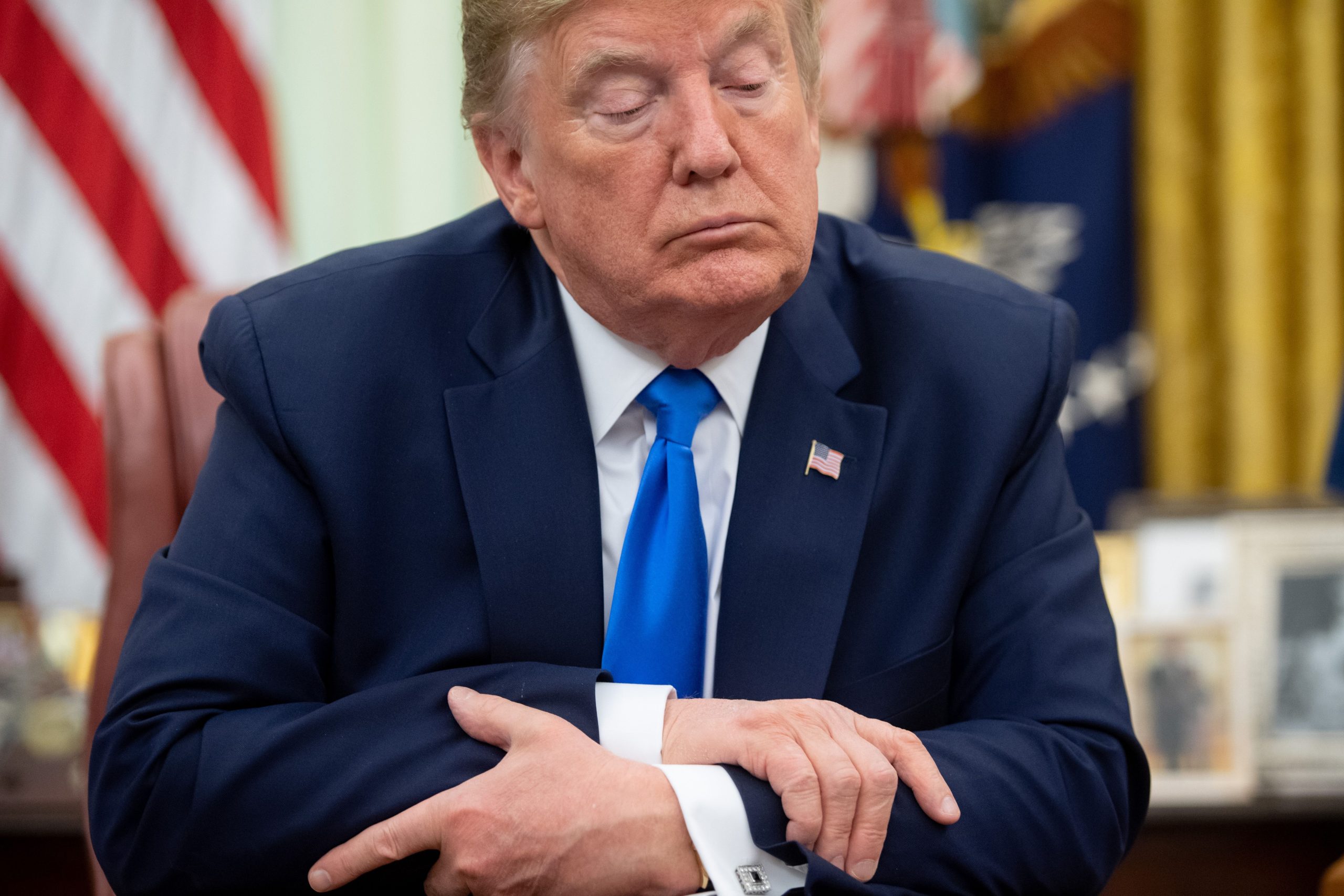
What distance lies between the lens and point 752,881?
1.09m

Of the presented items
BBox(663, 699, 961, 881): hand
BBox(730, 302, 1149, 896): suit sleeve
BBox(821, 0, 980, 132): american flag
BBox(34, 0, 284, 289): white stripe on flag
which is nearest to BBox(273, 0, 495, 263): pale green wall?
BBox(34, 0, 284, 289): white stripe on flag

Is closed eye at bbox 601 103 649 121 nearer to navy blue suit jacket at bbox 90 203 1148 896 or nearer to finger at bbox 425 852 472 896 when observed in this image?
navy blue suit jacket at bbox 90 203 1148 896

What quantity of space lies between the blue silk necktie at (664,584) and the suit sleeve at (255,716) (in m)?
0.10

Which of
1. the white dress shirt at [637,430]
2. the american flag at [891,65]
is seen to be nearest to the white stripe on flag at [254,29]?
the american flag at [891,65]

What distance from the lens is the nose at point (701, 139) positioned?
3.80 ft

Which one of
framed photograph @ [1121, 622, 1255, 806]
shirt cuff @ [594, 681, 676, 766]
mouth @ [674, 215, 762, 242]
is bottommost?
framed photograph @ [1121, 622, 1255, 806]

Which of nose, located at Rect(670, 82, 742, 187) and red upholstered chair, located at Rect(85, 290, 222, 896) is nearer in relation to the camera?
nose, located at Rect(670, 82, 742, 187)

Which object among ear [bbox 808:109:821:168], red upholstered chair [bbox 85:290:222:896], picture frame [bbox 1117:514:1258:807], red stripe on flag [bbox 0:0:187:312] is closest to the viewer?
ear [bbox 808:109:821:168]

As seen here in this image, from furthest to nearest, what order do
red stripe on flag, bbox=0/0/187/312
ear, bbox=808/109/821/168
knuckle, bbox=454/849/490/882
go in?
red stripe on flag, bbox=0/0/187/312 < ear, bbox=808/109/821/168 < knuckle, bbox=454/849/490/882

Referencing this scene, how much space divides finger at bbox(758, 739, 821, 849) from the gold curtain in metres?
1.59

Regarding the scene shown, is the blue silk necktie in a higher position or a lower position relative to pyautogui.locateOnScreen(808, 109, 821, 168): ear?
lower

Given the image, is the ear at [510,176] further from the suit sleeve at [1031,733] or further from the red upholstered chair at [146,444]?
the suit sleeve at [1031,733]

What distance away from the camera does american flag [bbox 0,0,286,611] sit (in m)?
2.51

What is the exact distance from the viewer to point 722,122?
119 centimetres
